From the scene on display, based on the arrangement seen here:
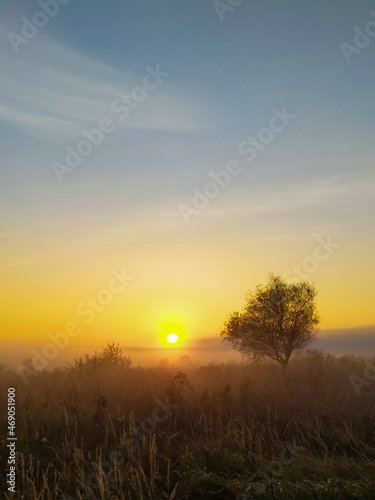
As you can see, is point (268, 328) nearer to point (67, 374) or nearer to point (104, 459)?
point (67, 374)

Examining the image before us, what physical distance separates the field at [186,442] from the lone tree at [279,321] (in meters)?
5.38

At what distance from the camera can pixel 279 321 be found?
36750 mm

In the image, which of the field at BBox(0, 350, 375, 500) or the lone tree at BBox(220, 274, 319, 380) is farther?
the lone tree at BBox(220, 274, 319, 380)

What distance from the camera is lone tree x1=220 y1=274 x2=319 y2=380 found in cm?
3678

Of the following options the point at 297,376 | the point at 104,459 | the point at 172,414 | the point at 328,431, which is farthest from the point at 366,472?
the point at 297,376

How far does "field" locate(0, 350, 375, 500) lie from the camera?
10148 millimetres

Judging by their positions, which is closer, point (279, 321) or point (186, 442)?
point (186, 442)

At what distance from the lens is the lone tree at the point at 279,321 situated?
121 feet

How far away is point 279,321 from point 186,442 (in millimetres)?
23122

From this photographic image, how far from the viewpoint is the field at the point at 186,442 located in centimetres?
1015

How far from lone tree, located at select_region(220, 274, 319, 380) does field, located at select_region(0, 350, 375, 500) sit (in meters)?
5.38

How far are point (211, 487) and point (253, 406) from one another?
10395 mm

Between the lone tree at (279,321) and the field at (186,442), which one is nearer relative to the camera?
the field at (186,442)

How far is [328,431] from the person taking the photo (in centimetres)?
1625
